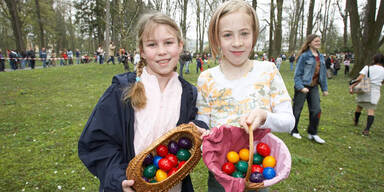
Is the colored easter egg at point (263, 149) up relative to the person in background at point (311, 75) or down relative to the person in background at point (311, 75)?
down

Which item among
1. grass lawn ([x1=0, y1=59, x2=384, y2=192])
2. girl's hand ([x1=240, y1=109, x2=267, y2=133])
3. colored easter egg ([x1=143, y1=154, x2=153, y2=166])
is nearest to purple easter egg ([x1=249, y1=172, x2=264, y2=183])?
girl's hand ([x1=240, y1=109, x2=267, y2=133])

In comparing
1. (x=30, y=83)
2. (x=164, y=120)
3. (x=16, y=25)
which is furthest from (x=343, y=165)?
(x=16, y=25)

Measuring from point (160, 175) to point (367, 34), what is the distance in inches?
601

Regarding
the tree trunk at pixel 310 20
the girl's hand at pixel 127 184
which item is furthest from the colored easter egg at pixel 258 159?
the tree trunk at pixel 310 20

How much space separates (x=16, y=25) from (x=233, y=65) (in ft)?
71.2

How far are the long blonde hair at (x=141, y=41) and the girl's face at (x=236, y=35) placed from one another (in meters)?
0.38

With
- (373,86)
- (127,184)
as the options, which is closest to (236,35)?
(127,184)

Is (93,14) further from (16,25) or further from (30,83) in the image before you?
(30,83)

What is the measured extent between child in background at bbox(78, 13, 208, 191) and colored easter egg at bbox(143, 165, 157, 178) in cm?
15

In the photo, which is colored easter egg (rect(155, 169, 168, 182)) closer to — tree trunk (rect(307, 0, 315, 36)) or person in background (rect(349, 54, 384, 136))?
person in background (rect(349, 54, 384, 136))

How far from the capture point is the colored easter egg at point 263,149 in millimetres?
1582

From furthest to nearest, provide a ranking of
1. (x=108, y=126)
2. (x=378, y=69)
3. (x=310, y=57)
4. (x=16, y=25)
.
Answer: (x=16, y=25) < (x=378, y=69) < (x=310, y=57) < (x=108, y=126)

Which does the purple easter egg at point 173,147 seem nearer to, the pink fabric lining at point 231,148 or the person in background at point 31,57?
the pink fabric lining at point 231,148

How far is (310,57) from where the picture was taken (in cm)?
435
